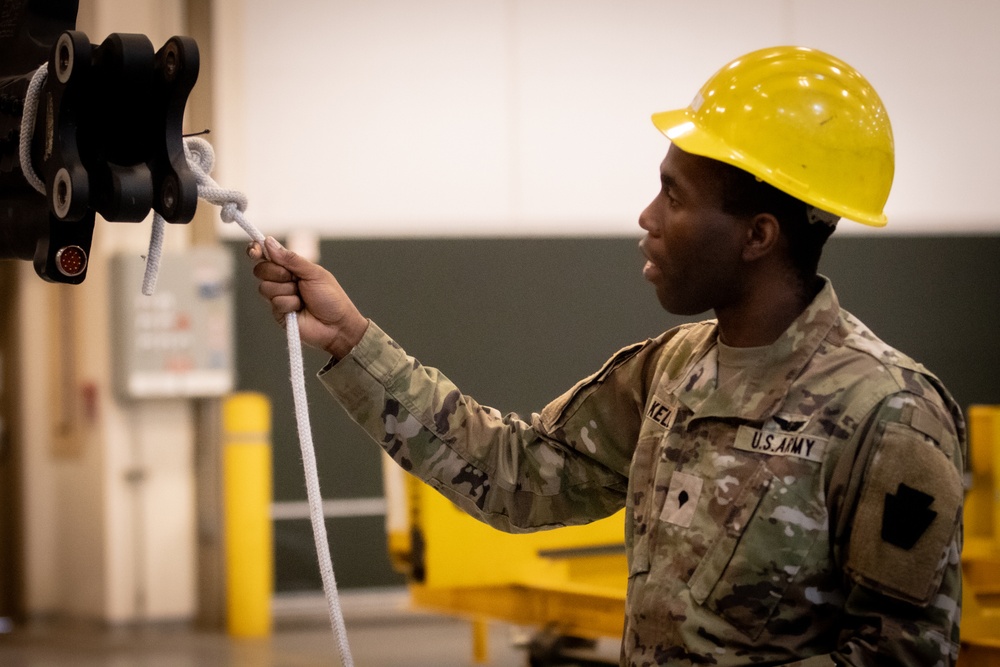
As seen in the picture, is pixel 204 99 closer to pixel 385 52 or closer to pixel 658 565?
pixel 385 52

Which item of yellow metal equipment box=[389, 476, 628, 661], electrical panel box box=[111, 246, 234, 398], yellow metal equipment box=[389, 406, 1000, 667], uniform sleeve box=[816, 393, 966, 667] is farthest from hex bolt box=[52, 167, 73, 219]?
electrical panel box box=[111, 246, 234, 398]

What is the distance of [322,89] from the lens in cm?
559

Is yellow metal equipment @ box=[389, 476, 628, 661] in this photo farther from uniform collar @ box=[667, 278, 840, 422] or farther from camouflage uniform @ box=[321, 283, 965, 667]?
uniform collar @ box=[667, 278, 840, 422]

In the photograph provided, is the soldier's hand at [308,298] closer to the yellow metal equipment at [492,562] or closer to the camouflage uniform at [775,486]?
the camouflage uniform at [775,486]

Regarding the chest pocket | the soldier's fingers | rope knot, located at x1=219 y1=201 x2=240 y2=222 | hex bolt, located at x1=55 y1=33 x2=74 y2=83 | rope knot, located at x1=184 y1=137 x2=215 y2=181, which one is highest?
hex bolt, located at x1=55 y1=33 x2=74 y2=83

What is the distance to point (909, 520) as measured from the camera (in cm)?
123

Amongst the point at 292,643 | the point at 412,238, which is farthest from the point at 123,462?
the point at 412,238

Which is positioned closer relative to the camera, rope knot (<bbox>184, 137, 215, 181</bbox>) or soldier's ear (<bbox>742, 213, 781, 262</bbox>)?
rope knot (<bbox>184, 137, 215, 181</bbox>)

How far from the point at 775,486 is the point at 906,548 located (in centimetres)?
16

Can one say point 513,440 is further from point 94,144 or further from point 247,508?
point 247,508

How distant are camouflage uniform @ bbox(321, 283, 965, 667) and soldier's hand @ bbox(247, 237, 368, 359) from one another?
3 centimetres

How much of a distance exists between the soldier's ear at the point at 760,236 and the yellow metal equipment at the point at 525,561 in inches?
84.6

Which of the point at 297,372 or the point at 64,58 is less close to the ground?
the point at 64,58

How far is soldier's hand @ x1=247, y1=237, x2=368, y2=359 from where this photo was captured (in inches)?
56.6
